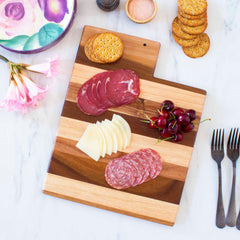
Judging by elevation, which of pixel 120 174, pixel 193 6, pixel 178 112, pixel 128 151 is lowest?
pixel 120 174

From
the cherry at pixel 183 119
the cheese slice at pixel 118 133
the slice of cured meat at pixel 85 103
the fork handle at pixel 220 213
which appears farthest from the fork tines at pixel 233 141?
the slice of cured meat at pixel 85 103

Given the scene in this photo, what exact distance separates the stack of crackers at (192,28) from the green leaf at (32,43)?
65cm

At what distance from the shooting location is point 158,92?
1.57 meters

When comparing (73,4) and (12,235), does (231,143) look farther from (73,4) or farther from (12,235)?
(12,235)

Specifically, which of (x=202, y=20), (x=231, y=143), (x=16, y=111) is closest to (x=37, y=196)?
(x=16, y=111)

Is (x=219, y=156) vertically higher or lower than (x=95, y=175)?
higher

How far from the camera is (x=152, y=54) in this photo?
5.20ft

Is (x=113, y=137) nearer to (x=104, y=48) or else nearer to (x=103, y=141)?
(x=103, y=141)

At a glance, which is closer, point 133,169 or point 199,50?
point 133,169

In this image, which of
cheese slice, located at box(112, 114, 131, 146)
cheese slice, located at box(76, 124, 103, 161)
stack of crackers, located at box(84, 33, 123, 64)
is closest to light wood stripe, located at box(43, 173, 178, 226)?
cheese slice, located at box(76, 124, 103, 161)

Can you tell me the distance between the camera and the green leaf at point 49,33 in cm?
156

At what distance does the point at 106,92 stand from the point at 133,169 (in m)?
0.37

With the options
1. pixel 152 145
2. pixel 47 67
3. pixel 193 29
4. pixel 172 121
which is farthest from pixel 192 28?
pixel 47 67

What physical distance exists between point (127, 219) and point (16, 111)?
2.42 feet
